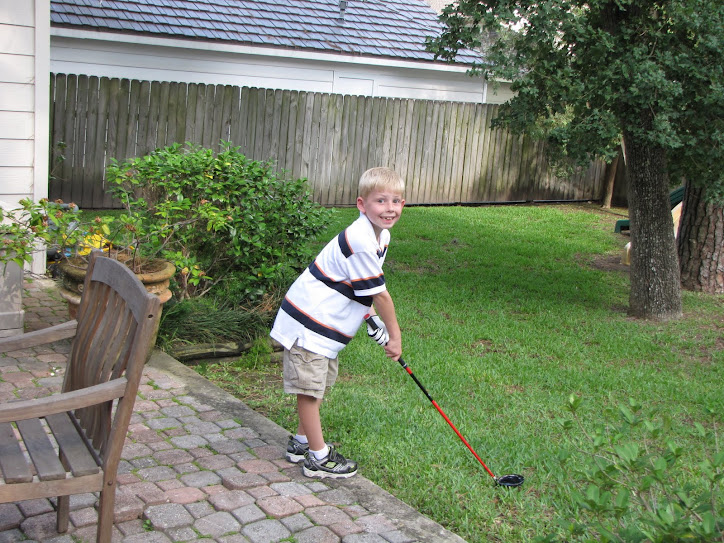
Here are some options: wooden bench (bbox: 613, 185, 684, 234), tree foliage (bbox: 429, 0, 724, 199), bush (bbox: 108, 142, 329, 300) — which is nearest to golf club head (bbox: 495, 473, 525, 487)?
bush (bbox: 108, 142, 329, 300)

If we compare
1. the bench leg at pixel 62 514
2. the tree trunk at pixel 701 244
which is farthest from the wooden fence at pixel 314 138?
the bench leg at pixel 62 514

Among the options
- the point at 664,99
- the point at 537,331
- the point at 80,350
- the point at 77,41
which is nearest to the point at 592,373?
the point at 537,331

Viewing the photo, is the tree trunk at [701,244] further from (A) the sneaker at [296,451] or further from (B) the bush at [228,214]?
(A) the sneaker at [296,451]

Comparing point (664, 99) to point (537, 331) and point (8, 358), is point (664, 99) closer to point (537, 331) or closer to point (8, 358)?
point (537, 331)

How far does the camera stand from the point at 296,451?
13.4ft

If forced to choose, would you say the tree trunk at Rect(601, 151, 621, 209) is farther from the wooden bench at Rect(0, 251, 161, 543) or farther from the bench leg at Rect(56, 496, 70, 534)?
the bench leg at Rect(56, 496, 70, 534)

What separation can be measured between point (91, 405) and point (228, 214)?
352cm

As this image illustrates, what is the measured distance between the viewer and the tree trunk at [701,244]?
878 cm

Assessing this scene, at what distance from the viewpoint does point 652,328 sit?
298 inches

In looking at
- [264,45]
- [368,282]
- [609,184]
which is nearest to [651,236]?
[368,282]

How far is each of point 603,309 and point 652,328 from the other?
725mm

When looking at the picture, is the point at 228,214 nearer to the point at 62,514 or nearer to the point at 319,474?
the point at 319,474

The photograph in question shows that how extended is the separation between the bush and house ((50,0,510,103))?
841 cm

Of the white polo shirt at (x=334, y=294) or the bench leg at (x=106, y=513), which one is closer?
the bench leg at (x=106, y=513)
